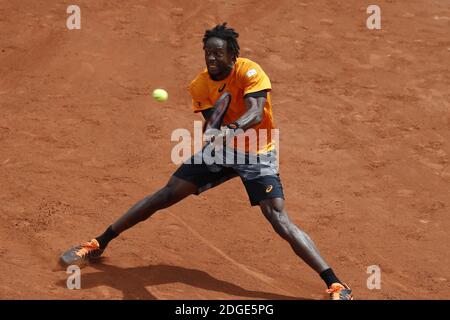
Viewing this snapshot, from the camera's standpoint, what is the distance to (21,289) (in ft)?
20.9

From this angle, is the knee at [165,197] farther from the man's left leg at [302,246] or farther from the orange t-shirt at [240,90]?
the man's left leg at [302,246]

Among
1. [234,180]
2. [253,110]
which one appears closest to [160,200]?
[253,110]

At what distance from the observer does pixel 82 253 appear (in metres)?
6.96

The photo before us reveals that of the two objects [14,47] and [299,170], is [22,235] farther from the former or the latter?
[14,47]

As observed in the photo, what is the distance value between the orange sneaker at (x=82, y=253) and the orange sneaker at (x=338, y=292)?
2.09 meters

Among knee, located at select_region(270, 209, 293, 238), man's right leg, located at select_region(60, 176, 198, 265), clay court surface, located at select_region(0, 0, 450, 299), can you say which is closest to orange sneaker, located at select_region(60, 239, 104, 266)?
man's right leg, located at select_region(60, 176, 198, 265)

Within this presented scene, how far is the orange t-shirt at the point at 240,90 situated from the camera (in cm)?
641

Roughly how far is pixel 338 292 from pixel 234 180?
2.88 metres

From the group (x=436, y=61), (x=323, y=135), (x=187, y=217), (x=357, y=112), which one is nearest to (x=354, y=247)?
(x=187, y=217)

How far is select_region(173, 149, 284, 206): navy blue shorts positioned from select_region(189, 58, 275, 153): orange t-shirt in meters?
0.16

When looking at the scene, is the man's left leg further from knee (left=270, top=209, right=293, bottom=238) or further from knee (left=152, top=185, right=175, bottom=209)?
knee (left=152, top=185, right=175, bottom=209)

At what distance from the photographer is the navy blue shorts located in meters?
6.51

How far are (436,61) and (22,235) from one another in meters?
6.92

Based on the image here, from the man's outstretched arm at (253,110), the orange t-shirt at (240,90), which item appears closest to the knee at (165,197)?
the orange t-shirt at (240,90)
